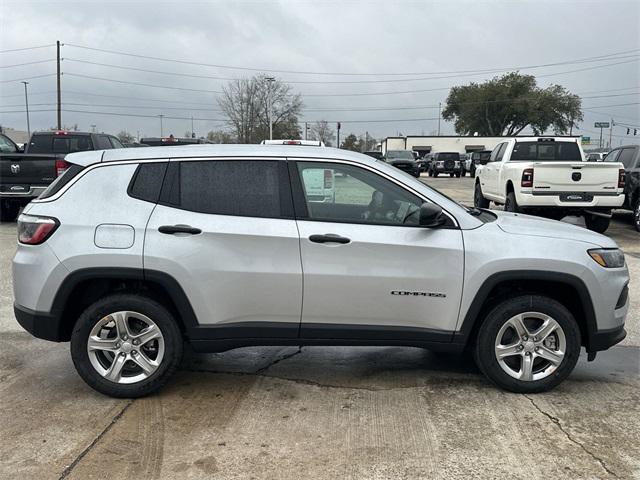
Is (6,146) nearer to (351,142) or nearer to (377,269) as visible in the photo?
(377,269)

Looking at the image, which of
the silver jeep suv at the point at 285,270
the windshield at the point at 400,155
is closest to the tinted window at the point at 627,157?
the silver jeep suv at the point at 285,270

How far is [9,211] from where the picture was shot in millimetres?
12602

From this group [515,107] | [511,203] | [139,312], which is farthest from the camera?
[515,107]

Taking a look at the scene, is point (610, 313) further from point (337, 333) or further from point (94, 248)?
point (94, 248)

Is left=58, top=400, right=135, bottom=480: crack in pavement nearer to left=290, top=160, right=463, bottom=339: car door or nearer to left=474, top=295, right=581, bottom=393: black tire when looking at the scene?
left=290, top=160, right=463, bottom=339: car door

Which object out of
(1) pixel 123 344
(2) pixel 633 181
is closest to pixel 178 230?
(1) pixel 123 344

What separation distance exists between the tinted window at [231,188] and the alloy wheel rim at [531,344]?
1.76 metres

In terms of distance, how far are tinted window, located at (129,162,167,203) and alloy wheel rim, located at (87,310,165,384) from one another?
81 cm

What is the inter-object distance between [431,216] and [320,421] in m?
1.53

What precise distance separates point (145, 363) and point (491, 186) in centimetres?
1078

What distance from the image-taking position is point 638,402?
3969mm

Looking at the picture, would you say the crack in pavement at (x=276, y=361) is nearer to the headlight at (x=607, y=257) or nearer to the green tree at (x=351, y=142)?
the headlight at (x=607, y=257)

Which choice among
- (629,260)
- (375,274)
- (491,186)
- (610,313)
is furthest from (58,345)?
(491,186)

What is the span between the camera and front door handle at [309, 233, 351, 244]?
3.79 metres
